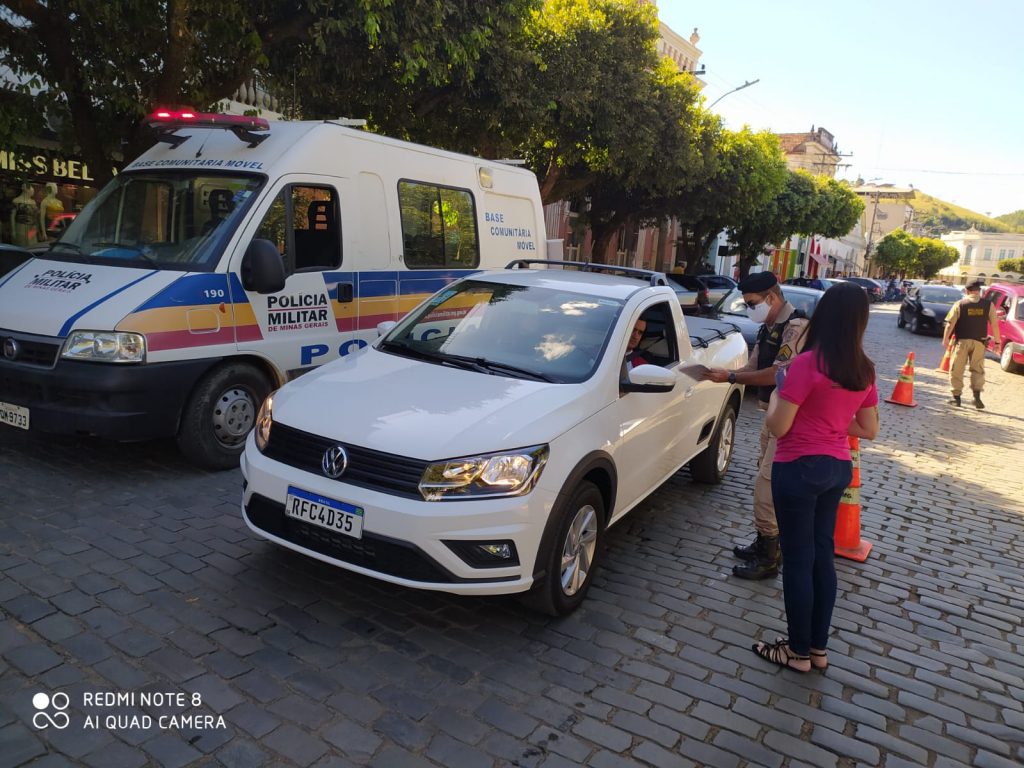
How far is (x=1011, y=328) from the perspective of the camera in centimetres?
1791

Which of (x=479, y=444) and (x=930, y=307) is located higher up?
(x=930, y=307)

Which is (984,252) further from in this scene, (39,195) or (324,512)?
(324,512)

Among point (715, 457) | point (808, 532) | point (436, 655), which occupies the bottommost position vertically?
point (436, 655)

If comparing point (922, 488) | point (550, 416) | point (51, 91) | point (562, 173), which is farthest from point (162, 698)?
point (562, 173)

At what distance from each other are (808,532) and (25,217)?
12670 millimetres

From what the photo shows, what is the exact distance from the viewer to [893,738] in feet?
10.8

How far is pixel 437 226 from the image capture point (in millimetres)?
7586

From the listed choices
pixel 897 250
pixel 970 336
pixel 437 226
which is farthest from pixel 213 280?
pixel 897 250

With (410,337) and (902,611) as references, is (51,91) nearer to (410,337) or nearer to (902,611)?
(410,337)

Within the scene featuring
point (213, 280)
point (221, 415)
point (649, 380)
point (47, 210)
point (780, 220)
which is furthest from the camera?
point (780, 220)

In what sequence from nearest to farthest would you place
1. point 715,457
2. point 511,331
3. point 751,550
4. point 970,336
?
point 511,331 → point 751,550 → point 715,457 → point 970,336

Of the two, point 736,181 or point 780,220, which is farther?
point 780,220

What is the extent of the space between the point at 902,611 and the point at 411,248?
5.06m

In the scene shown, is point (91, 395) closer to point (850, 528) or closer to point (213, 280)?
point (213, 280)
